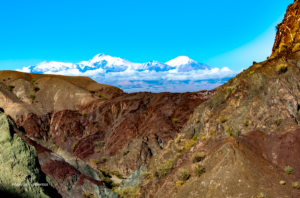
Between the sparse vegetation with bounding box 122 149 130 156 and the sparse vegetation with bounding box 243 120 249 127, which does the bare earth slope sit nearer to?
the sparse vegetation with bounding box 122 149 130 156

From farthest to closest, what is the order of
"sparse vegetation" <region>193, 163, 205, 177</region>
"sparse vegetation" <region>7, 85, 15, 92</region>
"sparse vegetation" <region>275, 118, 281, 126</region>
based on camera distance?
"sparse vegetation" <region>7, 85, 15, 92</region>, "sparse vegetation" <region>275, 118, 281, 126</region>, "sparse vegetation" <region>193, 163, 205, 177</region>

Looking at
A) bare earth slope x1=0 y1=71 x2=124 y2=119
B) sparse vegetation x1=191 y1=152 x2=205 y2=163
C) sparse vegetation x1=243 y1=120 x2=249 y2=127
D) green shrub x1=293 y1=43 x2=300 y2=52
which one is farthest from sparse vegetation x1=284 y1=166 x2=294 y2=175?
bare earth slope x1=0 y1=71 x2=124 y2=119

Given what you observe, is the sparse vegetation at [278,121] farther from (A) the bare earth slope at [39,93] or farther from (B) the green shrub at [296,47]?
(A) the bare earth slope at [39,93]

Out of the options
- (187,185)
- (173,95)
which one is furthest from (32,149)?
(173,95)

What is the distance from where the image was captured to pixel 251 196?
10.9 meters

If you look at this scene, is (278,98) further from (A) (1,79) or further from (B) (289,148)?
(A) (1,79)

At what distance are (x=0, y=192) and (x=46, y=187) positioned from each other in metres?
2.34

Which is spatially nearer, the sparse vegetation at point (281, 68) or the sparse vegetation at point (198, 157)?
the sparse vegetation at point (198, 157)

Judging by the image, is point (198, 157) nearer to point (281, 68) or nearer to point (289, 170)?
point (289, 170)

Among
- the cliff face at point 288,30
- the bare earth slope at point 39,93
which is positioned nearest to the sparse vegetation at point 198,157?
the cliff face at point 288,30

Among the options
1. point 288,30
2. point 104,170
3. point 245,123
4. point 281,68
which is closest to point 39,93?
point 104,170

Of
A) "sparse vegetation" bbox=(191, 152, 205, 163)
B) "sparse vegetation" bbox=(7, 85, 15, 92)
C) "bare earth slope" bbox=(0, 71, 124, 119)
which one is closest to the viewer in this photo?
"sparse vegetation" bbox=(191, 152, 205, 163)

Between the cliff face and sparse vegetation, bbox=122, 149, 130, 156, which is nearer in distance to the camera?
the cliff face

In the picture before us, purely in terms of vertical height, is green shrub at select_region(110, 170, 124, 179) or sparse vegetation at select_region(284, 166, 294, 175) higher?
sparse vegetation at select_region(284, 166, 294, 175)
